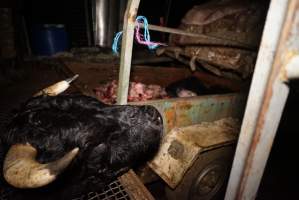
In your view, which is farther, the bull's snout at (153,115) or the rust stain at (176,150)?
the rust stain at (176,150)

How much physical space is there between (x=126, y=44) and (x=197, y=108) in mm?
1359

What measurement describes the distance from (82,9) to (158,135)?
664 cm

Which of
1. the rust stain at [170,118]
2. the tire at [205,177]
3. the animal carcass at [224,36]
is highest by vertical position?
the animal carcass at [224,36]

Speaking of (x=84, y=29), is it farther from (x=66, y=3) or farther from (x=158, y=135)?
(x=158, y=135)

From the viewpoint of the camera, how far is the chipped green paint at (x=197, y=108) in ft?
8.94

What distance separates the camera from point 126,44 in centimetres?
217

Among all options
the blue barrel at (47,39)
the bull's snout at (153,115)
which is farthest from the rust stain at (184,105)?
the blue barrel at (47,39)

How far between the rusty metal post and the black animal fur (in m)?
0.96

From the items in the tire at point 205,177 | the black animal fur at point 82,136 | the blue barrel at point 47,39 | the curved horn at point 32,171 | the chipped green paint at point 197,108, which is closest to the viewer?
the curved horn at point 32,171

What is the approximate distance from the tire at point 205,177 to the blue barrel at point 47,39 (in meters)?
5.02

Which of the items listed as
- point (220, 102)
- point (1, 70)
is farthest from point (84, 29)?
point (220, 102)

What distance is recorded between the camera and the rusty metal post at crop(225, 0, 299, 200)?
77 centimetres

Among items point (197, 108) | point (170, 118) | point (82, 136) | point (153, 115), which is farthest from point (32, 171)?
point (197, 108)

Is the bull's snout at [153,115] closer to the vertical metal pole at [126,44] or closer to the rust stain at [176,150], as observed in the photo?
the vertical metal pole at [126,44]
